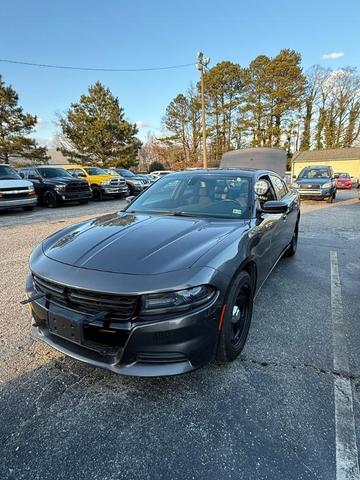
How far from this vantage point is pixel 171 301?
5.87 ft

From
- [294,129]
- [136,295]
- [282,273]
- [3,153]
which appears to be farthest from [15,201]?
[294,129]

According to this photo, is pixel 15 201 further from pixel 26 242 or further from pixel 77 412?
pixel 77 412

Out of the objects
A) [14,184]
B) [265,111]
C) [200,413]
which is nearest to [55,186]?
[14,184]

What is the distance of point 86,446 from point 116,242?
130 centimetres

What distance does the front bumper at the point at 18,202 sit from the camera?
33.4 feet

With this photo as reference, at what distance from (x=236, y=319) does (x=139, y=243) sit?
1.01 meters

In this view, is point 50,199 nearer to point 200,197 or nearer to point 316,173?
point 200,197

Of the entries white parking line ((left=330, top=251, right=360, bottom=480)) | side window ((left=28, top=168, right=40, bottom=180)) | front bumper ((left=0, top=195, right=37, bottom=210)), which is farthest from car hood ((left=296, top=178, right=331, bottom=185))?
side window ((left=28, top=168, right=40, bottom=180))

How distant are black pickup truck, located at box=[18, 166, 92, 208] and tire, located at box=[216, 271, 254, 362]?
1142cm

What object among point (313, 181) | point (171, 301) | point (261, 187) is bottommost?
point (313, 181)

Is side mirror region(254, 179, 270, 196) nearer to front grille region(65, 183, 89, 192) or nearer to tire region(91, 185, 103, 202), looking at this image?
front grille region(65, 183, 89, 192)

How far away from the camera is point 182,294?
1.80 m

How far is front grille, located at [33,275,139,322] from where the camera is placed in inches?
69.9

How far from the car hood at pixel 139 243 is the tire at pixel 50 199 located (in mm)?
10516
